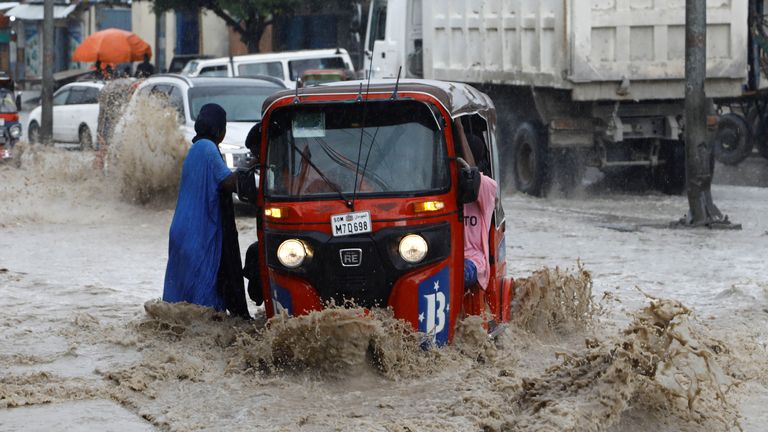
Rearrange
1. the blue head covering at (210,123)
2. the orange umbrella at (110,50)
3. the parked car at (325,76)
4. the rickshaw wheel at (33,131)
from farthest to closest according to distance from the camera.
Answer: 1. the orange umbrella at (110,50)
2. the rickshaw wheel at (33,131)
3. the parked car at (325,76)
4. the blue head covering at (210,123)

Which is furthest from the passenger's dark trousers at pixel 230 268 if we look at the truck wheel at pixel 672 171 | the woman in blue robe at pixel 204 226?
the truck wheel at pixel 672 171

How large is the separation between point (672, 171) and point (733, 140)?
12.9ft

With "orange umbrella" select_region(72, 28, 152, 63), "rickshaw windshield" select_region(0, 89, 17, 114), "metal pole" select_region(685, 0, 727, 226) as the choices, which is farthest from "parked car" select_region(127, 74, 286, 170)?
"orange umbrella" select_region(72, 28, 152, 63)

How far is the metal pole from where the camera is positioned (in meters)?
13.7

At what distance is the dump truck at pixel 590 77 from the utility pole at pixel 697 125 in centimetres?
159

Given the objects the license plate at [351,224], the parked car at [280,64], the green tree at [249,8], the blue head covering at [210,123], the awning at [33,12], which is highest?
the awning at [33,12]

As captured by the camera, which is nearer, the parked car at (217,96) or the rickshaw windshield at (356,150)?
the rickshaw windshield at (356,150)

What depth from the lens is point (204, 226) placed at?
7.73 meters

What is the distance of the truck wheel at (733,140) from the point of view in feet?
66.2

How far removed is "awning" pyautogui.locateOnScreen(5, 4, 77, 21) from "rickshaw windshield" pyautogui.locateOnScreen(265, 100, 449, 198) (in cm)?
4221

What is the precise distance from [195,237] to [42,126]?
20.9 meters

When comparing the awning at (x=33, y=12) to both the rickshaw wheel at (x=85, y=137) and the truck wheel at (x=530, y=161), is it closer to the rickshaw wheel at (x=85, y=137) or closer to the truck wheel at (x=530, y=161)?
→ the rickshaw wheel at (x=85, y=137)

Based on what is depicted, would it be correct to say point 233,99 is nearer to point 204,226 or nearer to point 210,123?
point 210,123

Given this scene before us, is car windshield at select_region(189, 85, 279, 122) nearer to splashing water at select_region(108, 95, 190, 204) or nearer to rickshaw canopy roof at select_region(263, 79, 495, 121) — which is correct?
splashing water at select_region(108, 95, 190, 204)
